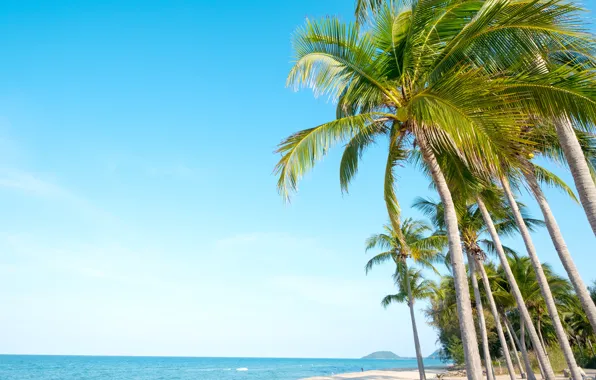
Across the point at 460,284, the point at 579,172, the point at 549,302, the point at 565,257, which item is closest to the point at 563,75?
the point at 579,172

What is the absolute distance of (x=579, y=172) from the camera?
5.91 metres

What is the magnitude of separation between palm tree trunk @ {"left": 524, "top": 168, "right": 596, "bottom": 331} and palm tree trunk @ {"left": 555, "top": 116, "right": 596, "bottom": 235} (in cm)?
187

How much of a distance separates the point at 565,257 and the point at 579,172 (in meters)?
3.81

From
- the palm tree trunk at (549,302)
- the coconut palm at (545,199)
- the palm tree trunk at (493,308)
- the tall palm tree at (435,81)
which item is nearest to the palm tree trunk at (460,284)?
the tall palm tree at (435,81)

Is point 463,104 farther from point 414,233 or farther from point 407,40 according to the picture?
point 414,233

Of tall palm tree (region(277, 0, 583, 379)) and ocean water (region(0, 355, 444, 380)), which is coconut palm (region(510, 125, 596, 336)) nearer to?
tall palm tree (region(277, 0, 583, 379))

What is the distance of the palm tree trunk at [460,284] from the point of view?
542 centimetres

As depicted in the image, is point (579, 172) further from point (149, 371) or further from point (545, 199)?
point (149, 371)

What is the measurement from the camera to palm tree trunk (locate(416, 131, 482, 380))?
5.42 metres

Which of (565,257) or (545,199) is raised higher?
(545,199)

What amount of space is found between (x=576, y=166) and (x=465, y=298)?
106 inches

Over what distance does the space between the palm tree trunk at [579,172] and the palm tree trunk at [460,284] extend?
1.82 metres

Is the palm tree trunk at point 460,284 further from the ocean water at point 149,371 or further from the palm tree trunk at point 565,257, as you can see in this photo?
the ocean water at point 149,371

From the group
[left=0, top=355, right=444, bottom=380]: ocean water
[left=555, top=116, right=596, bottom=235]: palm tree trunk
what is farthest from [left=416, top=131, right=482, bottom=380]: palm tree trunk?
[left=0, top=355, right=444, bottom=380]: ocean water
